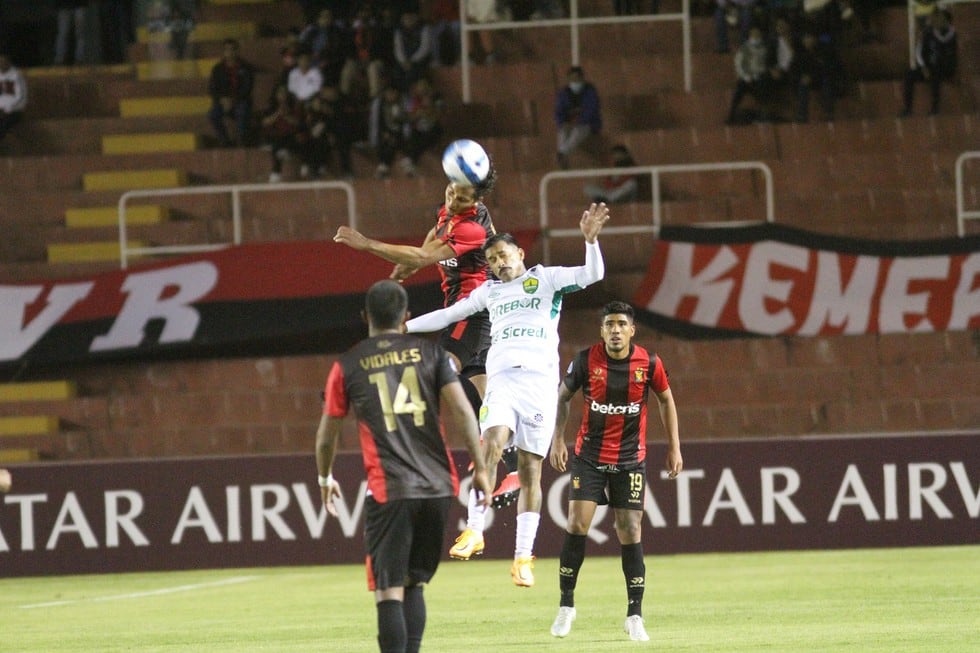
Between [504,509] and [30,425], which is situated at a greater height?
[30,425]

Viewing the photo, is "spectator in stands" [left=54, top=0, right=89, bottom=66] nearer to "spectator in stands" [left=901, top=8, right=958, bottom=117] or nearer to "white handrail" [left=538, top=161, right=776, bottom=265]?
"white handrail" [left=538, top=161, right=776, bottom=265]

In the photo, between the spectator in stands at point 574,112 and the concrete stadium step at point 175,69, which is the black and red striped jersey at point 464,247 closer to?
the spectator in stands at point 574,112

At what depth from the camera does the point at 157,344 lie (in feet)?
65.9

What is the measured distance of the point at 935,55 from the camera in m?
21.9

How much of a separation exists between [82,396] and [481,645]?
37.1 ft

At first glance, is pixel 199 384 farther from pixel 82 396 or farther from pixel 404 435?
pixel 404 435

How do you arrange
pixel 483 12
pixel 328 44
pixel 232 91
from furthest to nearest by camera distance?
pixel 328 44
pixel 232 91
pixel 483 12

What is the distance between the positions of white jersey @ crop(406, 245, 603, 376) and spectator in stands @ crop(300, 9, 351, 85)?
43.1ft

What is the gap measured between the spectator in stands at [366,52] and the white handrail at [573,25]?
103cm

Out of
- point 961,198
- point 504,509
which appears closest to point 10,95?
point 504,509

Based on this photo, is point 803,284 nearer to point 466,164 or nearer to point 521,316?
point 521,316

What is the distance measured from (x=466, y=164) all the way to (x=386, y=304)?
312 centimetres

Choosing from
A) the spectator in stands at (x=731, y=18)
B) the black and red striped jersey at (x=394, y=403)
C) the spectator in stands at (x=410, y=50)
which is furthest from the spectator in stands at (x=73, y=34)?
the black and red striped jersey at (x=394, y=403)

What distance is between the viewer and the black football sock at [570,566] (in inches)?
422
